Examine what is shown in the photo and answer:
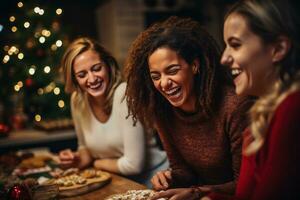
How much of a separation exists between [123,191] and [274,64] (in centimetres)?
93

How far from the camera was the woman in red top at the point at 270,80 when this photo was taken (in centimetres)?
110

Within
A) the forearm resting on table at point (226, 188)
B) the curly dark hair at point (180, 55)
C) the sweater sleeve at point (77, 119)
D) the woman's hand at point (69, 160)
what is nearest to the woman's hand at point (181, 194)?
the forearm resting on table at point (226, 188)

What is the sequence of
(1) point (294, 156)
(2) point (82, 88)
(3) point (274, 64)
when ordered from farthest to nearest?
(2) point (82, 88), (3) point (274, 64), (1) point (294, 156)

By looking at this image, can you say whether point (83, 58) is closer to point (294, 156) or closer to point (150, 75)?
point (150, 75)

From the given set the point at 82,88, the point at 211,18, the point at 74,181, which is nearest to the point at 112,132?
the point at 82,88

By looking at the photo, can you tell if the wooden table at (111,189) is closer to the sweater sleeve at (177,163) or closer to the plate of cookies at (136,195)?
the plate of cookies at (136,195)

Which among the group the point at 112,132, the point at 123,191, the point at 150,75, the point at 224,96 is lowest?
the point at 123,191

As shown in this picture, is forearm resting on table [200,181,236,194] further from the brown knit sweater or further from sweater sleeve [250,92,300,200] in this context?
sweater sleeve [250,92,300,200]

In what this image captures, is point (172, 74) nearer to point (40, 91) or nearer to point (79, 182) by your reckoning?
point (79, 182)

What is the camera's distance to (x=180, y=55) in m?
1.72

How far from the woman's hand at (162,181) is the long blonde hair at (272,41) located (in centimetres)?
61

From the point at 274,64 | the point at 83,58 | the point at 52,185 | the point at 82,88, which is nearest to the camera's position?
the point at 274,64

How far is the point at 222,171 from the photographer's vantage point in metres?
1.83

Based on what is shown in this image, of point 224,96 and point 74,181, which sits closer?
point 224,96
